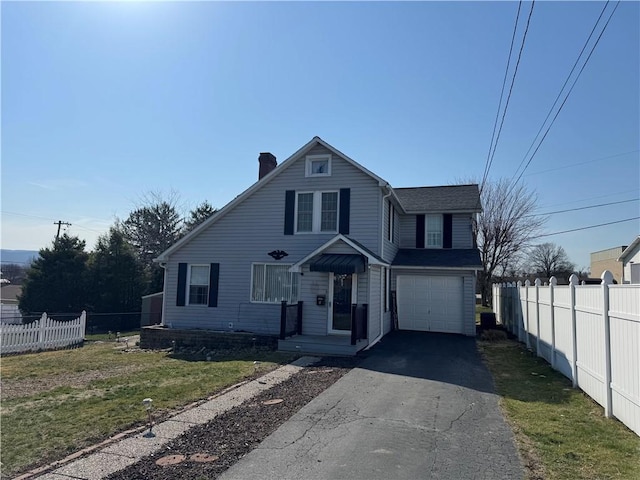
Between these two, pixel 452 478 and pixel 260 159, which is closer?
pixel 452 478

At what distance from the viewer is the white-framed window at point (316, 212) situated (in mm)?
14531

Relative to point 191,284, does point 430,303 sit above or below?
below

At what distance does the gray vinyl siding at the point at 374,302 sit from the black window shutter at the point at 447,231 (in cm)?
461

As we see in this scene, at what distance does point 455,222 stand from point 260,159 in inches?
350

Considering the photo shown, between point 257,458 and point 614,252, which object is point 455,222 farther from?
point 614,252

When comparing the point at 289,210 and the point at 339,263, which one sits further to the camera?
the point at 289,210

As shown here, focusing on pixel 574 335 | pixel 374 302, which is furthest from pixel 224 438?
pixel 374 302

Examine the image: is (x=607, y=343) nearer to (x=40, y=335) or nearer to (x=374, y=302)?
(x=374, y=302)

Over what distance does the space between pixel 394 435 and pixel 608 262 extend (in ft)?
146

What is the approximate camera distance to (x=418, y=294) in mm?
16750

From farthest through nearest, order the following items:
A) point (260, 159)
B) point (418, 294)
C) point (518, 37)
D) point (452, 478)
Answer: point (260, 159), point (418, 294), point (518, 37), point (452, 478)

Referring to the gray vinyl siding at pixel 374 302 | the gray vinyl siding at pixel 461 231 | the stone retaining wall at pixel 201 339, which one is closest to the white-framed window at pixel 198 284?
the stone retaining wall at pixel 201 339

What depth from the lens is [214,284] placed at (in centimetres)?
1538

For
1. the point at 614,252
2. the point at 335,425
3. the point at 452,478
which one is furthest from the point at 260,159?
the point at 614,252
